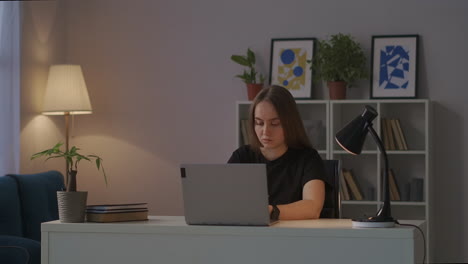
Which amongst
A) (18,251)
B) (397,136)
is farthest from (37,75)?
(397,136)

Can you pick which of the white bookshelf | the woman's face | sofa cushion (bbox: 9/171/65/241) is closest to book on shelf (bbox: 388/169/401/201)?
the white bookshelf

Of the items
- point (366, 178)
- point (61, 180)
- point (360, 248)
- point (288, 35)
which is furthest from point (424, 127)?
point (360, 248)

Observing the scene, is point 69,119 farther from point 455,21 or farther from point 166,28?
point 455,21

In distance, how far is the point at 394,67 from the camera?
18.7 ft

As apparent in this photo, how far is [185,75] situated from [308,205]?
124 inches

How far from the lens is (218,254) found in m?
2.80

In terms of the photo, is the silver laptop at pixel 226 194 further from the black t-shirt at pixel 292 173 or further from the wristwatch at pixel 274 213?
the black t-shirt at pixel 292 173

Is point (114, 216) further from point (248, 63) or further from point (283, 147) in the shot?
point (248, 63)

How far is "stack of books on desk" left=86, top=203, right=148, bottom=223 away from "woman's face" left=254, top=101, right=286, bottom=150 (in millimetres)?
701

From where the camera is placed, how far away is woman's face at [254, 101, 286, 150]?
3.47 metres

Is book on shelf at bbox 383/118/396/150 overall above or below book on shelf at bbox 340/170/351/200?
above

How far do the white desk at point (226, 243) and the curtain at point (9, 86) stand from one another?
2522 mm

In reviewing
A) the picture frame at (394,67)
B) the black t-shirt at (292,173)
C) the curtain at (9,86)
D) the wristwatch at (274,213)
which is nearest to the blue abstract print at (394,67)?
the picture frame at (394,67)

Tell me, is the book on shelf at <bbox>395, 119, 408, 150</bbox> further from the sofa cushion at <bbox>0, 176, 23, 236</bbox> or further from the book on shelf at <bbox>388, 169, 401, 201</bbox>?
the sofa cushion at <bbox>0, 176, 23, 236</bbox>
